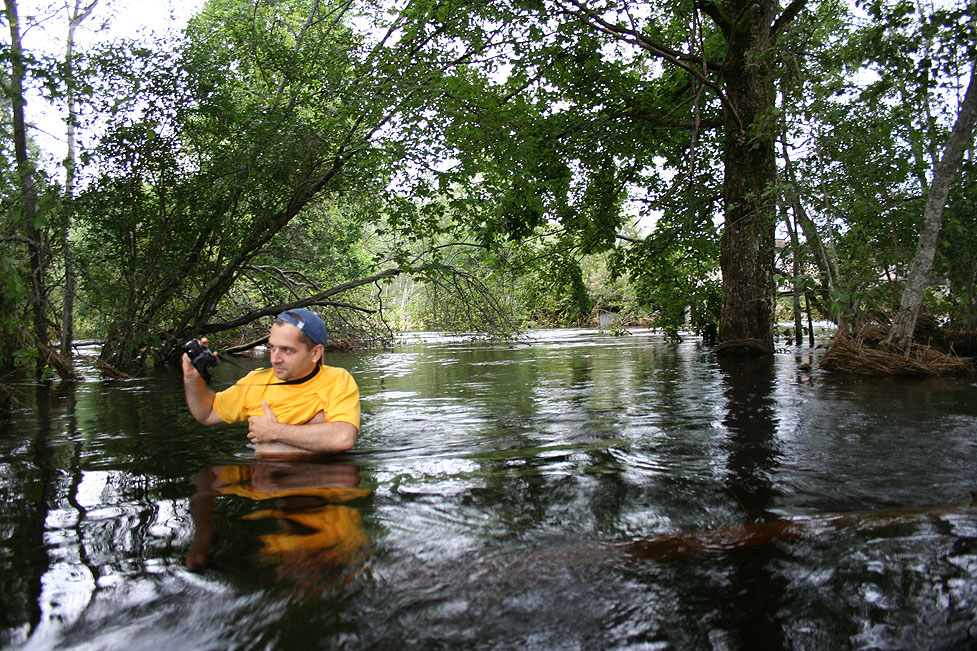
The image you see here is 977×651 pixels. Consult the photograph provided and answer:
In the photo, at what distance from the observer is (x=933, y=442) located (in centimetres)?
512

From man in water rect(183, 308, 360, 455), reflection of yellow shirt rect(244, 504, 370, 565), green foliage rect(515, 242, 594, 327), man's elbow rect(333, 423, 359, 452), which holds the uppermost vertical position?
green foliage rect(515, 242, 594, 327)

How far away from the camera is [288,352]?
4.43 metres

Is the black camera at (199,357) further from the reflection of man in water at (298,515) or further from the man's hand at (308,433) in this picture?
the reflection of man in water at (298,515)

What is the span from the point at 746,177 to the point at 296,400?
10.5 meters

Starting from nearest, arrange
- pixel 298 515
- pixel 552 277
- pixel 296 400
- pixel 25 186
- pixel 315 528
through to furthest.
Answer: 1. pixel 315 528
2. pixel 298 515
3. pixel 296 400
4. pixel 25 186
5. pixel 552 277

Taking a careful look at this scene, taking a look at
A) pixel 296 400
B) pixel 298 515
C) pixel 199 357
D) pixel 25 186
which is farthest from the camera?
pixel 25 186

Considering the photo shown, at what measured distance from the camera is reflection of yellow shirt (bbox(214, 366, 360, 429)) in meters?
4.64

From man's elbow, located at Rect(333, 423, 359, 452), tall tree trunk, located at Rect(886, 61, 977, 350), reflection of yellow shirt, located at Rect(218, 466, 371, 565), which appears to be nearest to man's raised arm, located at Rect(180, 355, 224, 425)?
reflection of yellow shirt, located at Rect(218, 466, 371, 565)

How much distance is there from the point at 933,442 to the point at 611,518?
3214 mm

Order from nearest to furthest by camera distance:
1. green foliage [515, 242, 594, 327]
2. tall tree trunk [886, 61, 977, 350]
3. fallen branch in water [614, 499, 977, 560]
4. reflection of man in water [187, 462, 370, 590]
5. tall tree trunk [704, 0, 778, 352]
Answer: reflection of man in water [187, 462, 370, 590]
fallen branch in water [614, 499, 977, 560]
tall tree trunk [886, 61, 977, 350]
tall tree trunk [704, 0, 778, 352]
green foliage [515, 242, 594, 327]

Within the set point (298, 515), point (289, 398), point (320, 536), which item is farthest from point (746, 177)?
point (320, 536)

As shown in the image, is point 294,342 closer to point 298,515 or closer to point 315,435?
point 315,435

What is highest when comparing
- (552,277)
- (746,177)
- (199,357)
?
(746,177)

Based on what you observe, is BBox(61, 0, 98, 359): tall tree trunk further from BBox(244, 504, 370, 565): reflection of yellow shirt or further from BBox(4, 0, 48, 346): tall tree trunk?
BBox(244, 504, 370, 565): reflection of yellow shirt
